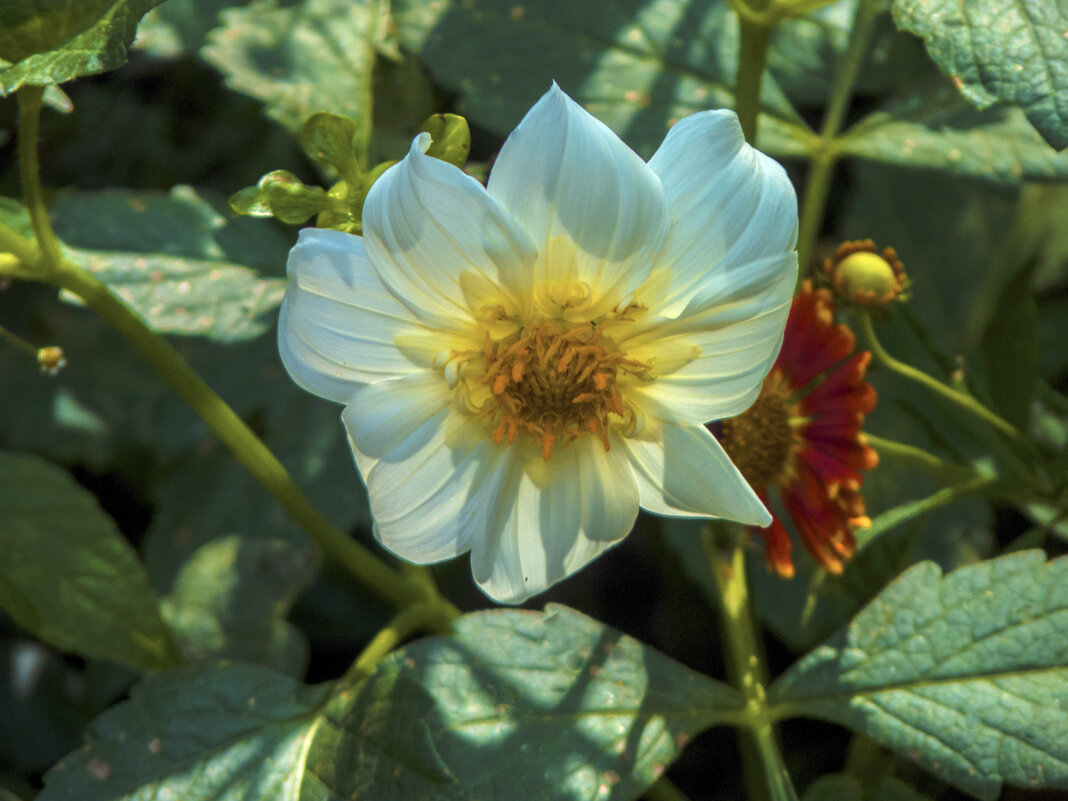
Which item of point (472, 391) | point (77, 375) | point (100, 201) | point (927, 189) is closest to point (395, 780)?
point (472, 391)

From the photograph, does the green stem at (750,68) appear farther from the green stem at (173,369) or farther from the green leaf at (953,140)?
the green stem at (173,369)

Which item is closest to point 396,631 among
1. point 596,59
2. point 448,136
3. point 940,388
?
point 448,136

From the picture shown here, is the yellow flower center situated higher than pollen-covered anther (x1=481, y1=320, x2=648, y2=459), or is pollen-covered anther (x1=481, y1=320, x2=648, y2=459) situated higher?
pollen-covered anther (x1=481, y1=320, x2=648, y2=459)

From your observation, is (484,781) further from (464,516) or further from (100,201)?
(100,201)

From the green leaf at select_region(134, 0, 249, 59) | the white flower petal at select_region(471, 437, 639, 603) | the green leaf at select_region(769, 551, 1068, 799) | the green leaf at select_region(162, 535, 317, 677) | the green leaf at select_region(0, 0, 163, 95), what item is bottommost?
the green leaf at select_region(162, 535, 317, 677)

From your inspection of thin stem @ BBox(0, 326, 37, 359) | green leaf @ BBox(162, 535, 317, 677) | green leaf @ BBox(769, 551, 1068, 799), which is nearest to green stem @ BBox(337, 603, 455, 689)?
green leaf @ BBox(162, 535, 317, 677)

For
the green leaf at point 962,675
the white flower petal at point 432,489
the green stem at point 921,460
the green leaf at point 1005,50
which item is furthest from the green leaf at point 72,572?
the green leaf at point 1005,50

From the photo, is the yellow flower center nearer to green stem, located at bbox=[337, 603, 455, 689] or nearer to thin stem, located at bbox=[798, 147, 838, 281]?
thin stem, located at bbox=[798, 147, 838, 281]

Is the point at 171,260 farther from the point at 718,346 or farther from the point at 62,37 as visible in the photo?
the point at 718,346
